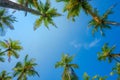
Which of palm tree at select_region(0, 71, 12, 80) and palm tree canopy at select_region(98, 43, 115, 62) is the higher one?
palm tree canopy at select_region(98, 43, 115, 62)

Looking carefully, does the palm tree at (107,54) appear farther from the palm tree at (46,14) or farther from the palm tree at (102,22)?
the palm tree at (46,14)

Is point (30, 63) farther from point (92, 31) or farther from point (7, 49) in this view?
point (92, 31)

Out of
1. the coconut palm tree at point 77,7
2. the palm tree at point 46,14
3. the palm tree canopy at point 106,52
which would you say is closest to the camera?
the coconut palm tree at point 77,7

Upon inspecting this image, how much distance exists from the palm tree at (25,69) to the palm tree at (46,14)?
6.13 metres

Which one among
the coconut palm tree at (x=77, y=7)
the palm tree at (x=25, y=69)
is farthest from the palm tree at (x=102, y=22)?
the palm tree at (x=25, y=69)

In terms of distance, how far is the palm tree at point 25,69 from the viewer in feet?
121

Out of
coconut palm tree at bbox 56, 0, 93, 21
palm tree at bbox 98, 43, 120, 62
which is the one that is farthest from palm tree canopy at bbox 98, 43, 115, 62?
coconut palm tree at bbox 56, 0, 93, 21

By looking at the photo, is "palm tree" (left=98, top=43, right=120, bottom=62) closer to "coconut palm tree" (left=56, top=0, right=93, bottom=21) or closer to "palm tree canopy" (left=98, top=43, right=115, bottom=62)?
"palm tree canopy" (left=98, top=43, right=115, bottom=62)

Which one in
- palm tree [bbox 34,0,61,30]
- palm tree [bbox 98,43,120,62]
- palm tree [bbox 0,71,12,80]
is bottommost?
palm tree [bbox 0,71,12,80]

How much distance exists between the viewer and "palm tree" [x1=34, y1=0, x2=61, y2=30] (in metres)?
34.8

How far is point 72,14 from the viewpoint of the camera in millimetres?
33250

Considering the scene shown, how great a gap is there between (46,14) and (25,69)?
30.1 feet

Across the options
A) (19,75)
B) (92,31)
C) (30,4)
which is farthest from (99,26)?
(19,75)

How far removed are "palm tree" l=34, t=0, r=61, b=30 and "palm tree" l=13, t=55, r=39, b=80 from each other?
20.1 feet
